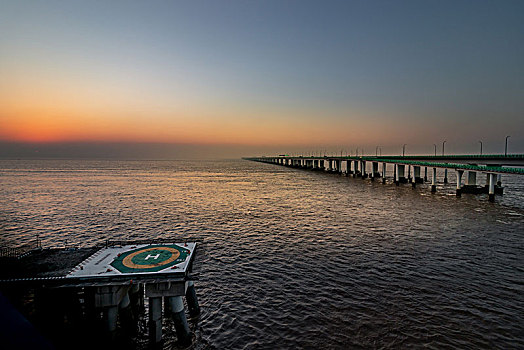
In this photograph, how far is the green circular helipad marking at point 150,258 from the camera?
52.9 feet

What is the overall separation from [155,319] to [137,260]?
14.1 ft

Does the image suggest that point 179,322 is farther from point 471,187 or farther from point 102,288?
point 471,187

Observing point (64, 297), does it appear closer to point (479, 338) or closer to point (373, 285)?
point (373, 285)

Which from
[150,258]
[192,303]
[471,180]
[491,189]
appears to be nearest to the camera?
[192,303]

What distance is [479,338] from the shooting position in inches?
591

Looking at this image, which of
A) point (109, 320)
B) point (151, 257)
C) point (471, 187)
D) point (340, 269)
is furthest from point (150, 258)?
point (471, 187)

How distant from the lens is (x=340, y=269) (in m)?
24.2

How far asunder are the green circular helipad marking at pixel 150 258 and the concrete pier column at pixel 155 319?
1842mm

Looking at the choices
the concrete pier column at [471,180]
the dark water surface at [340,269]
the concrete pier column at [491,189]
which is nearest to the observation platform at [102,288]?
the dark water surface at [340,269]

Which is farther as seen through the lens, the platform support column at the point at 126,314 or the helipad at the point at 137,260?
the platform support column at the point at 126,314

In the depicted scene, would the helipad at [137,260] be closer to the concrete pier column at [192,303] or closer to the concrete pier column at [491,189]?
the concrete pier column at [192,303]

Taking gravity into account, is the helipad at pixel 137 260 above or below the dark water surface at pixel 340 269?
above

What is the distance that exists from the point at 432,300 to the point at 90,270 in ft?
70.0

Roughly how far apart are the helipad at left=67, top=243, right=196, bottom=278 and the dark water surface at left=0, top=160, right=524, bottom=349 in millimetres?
3778
